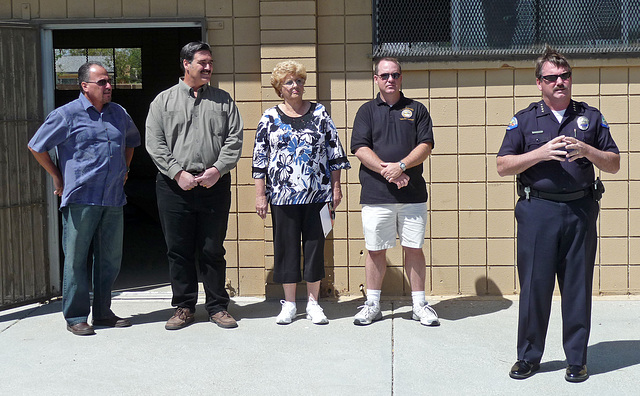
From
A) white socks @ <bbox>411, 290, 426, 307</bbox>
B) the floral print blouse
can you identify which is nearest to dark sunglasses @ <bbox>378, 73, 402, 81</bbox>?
the floral print blouse

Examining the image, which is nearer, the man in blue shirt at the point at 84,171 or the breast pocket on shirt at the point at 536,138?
the breast pocket on shirt at the point at 536,138

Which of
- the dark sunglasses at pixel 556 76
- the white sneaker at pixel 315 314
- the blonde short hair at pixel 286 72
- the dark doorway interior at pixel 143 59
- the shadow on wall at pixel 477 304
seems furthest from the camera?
the dark doorway interior at pixel 143 59

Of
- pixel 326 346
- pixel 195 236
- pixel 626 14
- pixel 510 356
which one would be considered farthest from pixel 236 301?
pixel 626 14

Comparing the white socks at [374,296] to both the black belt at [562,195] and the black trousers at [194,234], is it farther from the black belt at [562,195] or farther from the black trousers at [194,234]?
the black belt at [562,195]

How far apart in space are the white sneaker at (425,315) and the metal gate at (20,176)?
9.63 feet

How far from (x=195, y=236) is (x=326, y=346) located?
1260mm

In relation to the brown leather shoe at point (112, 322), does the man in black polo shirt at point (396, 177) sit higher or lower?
higher

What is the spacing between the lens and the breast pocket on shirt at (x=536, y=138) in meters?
4.16

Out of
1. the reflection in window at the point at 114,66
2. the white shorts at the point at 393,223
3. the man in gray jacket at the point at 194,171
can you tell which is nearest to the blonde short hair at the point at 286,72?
the man in gray jacket at the point at 194,171

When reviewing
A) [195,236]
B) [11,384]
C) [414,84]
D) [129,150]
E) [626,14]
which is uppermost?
[626,14]

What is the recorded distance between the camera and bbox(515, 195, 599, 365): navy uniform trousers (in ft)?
13.6

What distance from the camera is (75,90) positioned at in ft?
51.2

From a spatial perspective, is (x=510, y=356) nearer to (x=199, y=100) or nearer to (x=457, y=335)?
(x=457, y=335)

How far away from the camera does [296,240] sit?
5.40m
